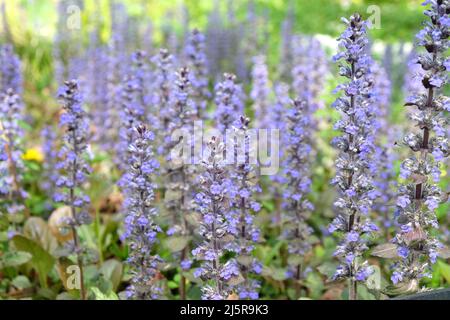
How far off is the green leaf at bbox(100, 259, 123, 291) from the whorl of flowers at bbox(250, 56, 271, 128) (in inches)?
106

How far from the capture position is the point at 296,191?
220 inches

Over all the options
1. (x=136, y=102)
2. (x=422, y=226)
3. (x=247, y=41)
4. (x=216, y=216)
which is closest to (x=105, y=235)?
(x=136, y=102)

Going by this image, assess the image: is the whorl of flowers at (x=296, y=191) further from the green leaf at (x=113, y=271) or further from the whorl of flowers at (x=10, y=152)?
the whorl of flowers at (x=10, y=152)

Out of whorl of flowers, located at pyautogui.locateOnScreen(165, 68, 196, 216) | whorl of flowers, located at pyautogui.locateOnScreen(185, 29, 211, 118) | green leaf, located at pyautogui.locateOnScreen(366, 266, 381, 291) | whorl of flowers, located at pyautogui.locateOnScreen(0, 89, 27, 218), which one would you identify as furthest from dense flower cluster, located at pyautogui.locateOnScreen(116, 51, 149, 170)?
green leaf, located at pyautogui.locateOnScreen(366, 266, 381, 291)

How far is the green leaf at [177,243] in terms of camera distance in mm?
5242

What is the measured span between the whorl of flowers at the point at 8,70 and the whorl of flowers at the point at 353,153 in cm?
456

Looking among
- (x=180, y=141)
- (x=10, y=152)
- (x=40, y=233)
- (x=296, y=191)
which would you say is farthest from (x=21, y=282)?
(x=296, y=191)

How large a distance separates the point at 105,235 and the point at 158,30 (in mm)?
9762

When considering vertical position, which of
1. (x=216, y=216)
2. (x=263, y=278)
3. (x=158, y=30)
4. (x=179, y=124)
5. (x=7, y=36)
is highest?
(x=158, y=30)

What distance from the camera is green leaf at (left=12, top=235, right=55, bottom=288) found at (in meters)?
5.59

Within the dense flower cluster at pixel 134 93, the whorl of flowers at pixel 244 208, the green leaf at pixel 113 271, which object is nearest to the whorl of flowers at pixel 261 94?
the dense flower cluster at pixel 134 93

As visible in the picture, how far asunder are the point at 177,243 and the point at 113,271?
32.5 inches
